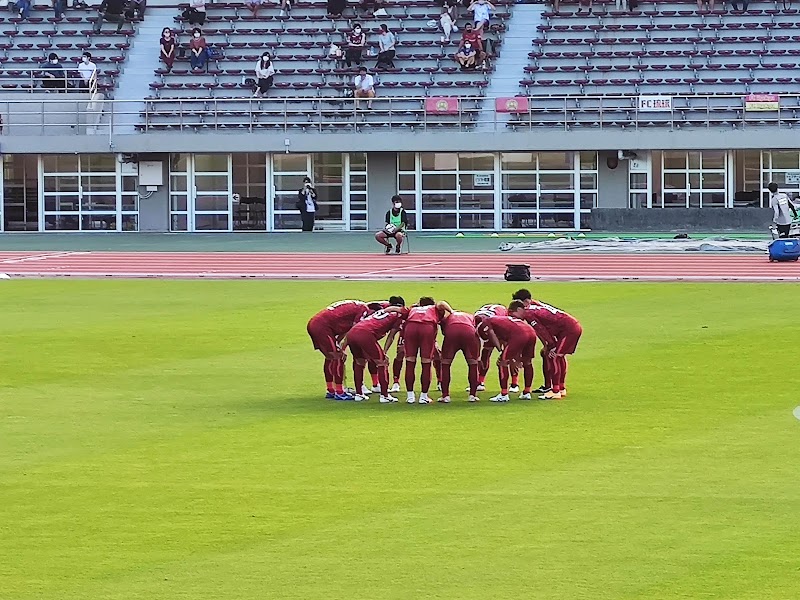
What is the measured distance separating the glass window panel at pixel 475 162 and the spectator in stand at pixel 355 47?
480 cm

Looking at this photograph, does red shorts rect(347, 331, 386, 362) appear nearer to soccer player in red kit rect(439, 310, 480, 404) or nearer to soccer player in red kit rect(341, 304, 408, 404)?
soccer player in red kit rect(341, 304, 408, 404)

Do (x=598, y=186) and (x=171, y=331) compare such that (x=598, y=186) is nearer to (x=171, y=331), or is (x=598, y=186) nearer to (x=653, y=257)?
(x=653, y=257)

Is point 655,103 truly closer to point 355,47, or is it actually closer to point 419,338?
point 355,47

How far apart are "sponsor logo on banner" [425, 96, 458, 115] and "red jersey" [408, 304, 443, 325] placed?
111ft

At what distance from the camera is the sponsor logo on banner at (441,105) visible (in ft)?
155

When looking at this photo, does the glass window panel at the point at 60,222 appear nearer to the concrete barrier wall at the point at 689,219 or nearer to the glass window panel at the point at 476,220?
the glass window panel at the point at 476,220

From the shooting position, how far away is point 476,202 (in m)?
49.2

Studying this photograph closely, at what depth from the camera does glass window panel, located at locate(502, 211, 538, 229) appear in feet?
161

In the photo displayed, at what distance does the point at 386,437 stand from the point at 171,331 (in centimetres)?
893

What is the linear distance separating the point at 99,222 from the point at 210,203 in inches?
151

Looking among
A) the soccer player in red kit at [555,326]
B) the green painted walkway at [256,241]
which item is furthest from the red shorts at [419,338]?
the green painted walkway at [256,241]

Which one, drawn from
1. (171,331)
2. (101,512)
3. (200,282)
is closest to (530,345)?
(101,512)

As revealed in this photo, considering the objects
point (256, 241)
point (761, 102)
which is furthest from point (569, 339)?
point (761, 102)

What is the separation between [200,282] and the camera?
29562mm
